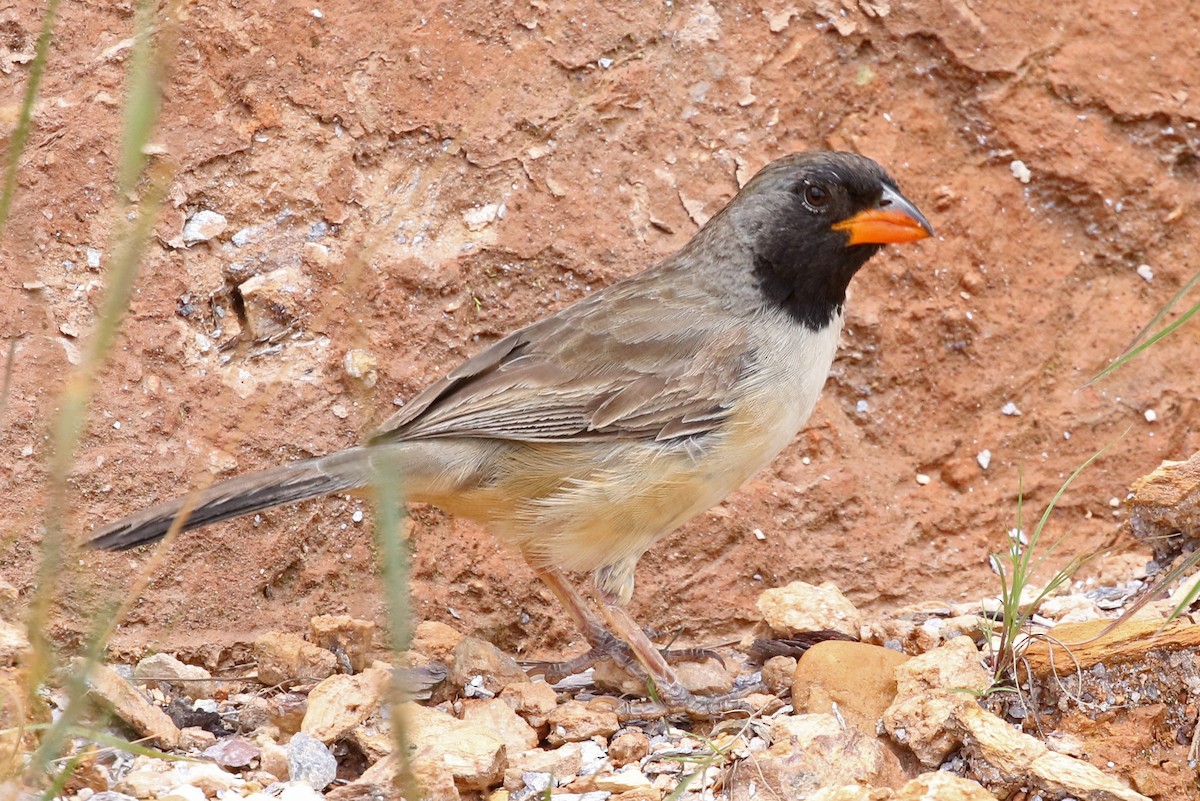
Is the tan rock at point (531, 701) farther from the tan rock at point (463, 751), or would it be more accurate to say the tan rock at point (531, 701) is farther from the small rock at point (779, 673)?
the small rock at point (779, 673)

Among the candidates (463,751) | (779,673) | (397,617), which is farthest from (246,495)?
(397,617)

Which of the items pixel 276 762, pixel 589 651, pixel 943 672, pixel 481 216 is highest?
pixel 481 216

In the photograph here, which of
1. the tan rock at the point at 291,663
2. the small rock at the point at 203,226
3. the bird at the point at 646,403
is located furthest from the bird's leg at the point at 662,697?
the small rock at the point at 203,226

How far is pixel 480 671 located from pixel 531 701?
0.96ft

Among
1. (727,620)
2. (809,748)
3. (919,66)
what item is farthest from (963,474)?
(809,748)

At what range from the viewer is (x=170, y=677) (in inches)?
184

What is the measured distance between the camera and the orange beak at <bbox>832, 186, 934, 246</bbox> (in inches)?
203

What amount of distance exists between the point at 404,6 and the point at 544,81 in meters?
0.66

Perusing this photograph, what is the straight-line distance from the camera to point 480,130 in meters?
5.93

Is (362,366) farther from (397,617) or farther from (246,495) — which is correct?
(397,617)

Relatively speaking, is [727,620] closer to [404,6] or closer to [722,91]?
[722,91]

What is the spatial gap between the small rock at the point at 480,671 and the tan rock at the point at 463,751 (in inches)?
24.3

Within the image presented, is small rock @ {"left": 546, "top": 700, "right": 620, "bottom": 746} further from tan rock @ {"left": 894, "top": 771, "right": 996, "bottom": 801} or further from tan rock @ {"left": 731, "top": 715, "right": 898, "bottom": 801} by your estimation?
tan rock @ {"left": 894, "top": 771, "right": 996, "bottom": 801}

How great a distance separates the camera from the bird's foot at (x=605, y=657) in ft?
17.1
